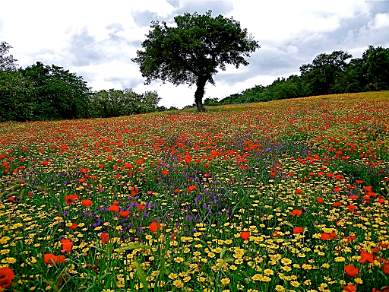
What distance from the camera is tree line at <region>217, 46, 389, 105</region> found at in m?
70.3

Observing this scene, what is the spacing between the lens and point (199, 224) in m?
4.61

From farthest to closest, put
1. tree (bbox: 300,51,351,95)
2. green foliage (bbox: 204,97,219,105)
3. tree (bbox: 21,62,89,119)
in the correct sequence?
tree (bbox: 300,51,351,95) → green foliage (bbox: 204,97,219,105) → tree (bbox: 21,62,89,119)

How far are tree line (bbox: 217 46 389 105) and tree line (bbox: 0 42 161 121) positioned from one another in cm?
1593

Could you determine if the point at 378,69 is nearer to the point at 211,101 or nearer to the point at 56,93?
the point at 211,101

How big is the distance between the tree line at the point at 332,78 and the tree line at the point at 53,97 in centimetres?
1593

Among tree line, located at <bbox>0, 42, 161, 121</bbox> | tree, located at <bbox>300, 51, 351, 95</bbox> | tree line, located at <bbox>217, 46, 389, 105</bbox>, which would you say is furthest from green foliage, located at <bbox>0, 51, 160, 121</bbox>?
tree, located at <bbox>300, 51, 351, 95</bbox>

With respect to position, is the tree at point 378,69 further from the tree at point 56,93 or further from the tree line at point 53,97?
the tree at point 56,93

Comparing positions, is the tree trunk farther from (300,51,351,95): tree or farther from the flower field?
(300,51,351,95): tree

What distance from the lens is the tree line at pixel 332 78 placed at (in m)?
70.3

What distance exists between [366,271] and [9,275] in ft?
10.7

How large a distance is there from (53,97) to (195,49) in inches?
971

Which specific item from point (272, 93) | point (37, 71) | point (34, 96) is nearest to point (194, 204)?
point (34, 96)

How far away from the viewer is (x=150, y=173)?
26.2 ft

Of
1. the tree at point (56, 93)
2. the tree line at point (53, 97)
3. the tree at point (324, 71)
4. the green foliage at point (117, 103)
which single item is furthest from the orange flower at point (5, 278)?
the tree at point (324, 71)
